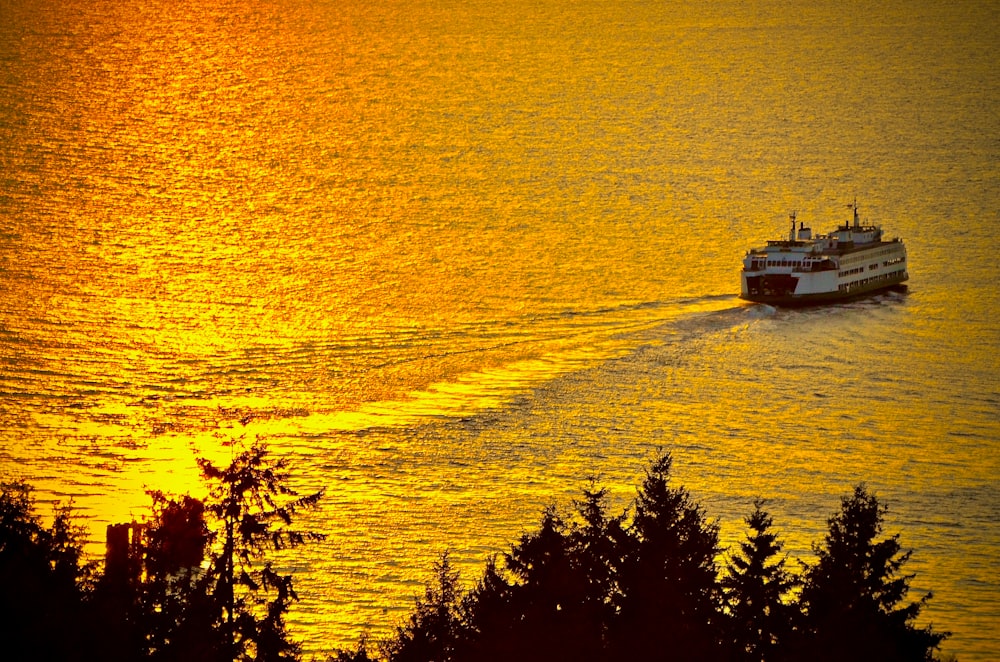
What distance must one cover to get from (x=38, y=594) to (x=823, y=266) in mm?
52732

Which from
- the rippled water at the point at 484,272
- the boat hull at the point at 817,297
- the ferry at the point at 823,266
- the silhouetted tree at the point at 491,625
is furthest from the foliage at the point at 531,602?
the ferry at the point at 823,266

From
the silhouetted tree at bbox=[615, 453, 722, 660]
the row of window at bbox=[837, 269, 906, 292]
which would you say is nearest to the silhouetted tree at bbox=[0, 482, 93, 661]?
the silhouetted tree at bbox=[615, 453, 722, 660]

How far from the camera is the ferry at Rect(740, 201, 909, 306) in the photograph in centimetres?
6794

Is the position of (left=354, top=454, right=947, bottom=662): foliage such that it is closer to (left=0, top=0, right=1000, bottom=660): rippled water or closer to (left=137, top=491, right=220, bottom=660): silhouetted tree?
(left=137, top=491, right=220, bottom=660): silhouetted tree

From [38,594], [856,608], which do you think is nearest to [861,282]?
[856,608]

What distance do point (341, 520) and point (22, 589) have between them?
17.6 metres

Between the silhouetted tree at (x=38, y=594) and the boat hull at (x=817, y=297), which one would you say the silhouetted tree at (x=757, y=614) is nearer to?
the silhouetted tree at (x=38, y=594)

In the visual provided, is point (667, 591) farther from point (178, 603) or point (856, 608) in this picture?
point (178, 603)

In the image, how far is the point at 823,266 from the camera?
7131 centimetres

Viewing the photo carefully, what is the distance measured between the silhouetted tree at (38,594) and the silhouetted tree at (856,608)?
8.88 m

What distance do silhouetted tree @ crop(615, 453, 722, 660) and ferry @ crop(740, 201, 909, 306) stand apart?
141 ft

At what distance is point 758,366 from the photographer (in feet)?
183

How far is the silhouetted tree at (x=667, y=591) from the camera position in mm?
22438

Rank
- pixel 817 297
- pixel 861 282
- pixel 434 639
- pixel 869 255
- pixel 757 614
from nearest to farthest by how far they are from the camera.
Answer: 1. pixel 434 639
2. pixel 757 614
3. pixel 817 297
4. pixel 861 282
5. pixel 869 255
